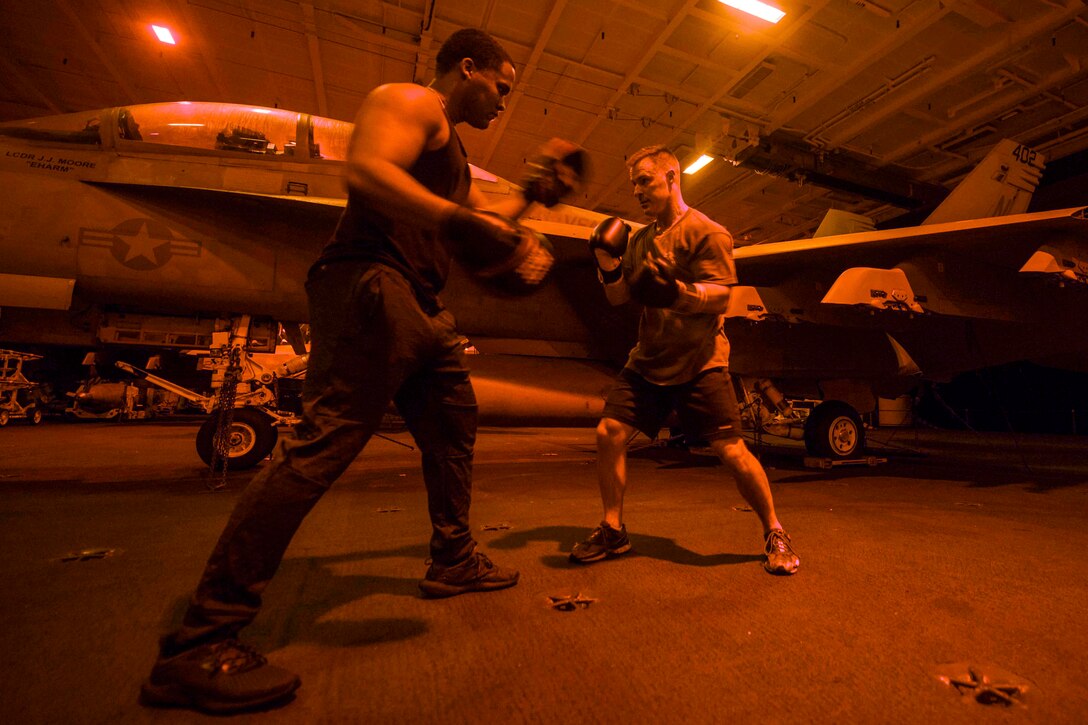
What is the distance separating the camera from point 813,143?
10281 millimetres

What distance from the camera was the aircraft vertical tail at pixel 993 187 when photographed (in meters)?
6.12

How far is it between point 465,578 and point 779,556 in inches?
47.9

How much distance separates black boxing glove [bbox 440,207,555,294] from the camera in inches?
43.4

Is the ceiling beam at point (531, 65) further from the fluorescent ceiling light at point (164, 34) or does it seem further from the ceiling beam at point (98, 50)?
the ceiling beam at point (98, 50)

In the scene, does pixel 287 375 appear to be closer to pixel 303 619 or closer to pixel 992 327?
pixel 303 619

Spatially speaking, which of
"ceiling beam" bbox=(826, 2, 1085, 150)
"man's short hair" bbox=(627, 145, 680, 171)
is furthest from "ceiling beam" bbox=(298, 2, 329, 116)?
"ceiling beam" bbox=(826, 2, 1085, 150)

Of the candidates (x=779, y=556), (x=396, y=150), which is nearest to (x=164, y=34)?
(x=396, y=150)

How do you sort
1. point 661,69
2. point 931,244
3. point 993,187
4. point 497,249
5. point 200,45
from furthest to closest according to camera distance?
point 661,69 < point 200,45 < point 993,187 < point 931,244 < point 497,249

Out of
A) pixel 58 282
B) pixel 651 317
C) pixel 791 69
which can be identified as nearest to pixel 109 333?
pixel 58 282

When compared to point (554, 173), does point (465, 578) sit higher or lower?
lower

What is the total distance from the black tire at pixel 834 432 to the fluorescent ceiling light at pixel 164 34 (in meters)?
11.0

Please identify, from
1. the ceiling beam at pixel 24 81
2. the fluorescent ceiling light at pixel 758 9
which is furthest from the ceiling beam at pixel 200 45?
the fluorescent ceiling light at pixel 758 9

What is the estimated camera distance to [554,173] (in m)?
1.62

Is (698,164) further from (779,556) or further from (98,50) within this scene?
(98,50)
